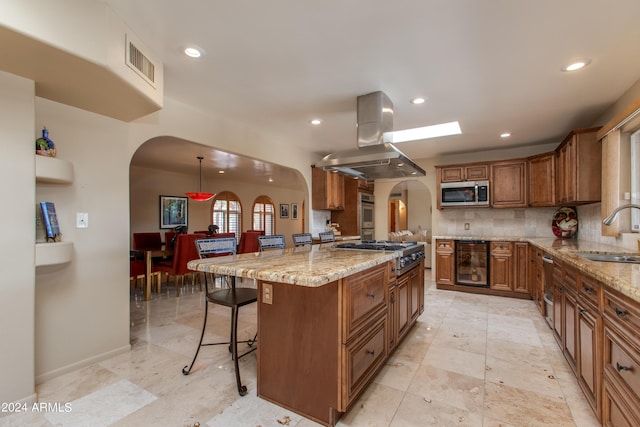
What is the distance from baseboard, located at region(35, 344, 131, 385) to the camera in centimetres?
210

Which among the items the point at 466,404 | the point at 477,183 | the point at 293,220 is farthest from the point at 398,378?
the point at 293,220

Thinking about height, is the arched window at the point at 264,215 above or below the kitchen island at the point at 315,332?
above

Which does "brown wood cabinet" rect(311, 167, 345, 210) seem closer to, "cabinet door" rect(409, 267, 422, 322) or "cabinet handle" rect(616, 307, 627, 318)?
"cabinet door" rect(409, 267, 422, 322)

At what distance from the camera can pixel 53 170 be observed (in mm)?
2010

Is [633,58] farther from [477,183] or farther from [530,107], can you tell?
[477,183]

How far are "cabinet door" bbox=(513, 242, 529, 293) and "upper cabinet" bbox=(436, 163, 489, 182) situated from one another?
3.89ft

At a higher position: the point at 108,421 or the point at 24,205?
the point at 24,205

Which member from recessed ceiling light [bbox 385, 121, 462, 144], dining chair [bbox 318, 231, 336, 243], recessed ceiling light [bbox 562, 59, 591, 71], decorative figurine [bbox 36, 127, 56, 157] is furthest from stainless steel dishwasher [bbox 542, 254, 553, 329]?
decorative figurine [bbox 36, 127, 56, 157]

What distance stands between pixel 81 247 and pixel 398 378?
264cm

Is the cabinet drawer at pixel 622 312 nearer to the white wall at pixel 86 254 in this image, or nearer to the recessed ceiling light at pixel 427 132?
the recessed ceiling light at pixel 427 132

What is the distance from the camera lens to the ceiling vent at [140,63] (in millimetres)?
1839

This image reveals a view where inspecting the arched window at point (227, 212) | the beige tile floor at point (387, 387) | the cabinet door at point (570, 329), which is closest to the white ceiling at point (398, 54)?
the cabinet door at point (570, 329)

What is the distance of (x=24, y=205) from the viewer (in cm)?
184

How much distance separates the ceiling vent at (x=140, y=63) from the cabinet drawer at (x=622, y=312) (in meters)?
2.89
